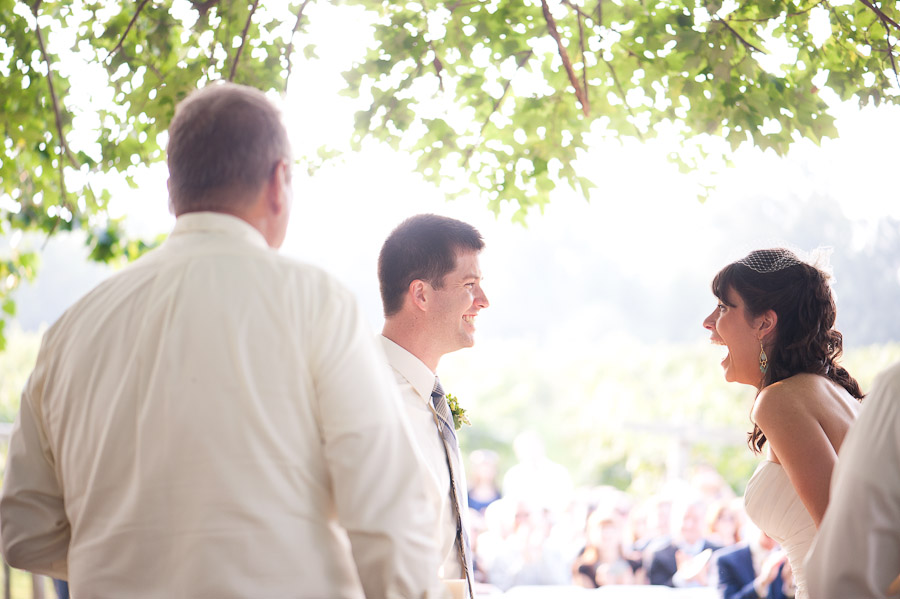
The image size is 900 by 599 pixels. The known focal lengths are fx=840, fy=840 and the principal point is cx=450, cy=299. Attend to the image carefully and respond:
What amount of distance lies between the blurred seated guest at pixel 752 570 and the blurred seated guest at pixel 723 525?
2.25ft

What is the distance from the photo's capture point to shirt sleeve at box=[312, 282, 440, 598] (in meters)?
1.41

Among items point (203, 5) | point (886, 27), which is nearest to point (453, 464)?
point (203, 5)

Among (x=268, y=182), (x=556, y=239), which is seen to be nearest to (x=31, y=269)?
(x=268, y=182)

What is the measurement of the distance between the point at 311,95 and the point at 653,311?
18.2m

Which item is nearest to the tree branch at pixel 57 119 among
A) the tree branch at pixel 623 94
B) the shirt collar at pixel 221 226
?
the shirt collar at pixel 221 226

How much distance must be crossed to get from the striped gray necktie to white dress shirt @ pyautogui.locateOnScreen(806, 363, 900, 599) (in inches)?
37.7

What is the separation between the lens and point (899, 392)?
151 cm

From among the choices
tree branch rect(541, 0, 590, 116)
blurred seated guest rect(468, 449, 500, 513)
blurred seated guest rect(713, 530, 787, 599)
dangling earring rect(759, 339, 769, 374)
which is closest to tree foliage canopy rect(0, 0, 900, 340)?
tree branch rect(541, 0, 590, 116)

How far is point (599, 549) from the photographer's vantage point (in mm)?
6703

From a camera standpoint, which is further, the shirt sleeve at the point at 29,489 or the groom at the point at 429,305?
the groom at the point at 429,305

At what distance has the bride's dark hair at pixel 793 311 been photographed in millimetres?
2604

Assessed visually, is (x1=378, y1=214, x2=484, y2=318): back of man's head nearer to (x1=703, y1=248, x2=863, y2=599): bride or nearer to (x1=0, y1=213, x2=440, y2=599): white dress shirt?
(x1=703, y1=248, x2=863, y2=599): bride

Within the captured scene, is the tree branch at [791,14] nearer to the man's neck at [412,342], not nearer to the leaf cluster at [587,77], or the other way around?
the leaf cluster at [587,77]

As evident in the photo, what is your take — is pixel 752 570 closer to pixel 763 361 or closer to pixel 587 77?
pixel 763 361
